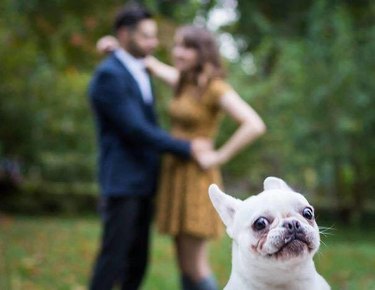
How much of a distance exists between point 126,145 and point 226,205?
203 centimetres

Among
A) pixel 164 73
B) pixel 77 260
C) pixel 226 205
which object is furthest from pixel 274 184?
pixel 77 260

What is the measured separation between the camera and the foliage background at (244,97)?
7.87 metres

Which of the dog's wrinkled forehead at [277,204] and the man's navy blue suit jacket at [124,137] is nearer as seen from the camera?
the dog's wrinkled forehead at [277,204]

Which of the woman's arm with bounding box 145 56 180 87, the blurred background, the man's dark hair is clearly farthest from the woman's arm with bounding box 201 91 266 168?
the blurred background

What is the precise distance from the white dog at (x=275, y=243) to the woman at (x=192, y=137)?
6.62 ft

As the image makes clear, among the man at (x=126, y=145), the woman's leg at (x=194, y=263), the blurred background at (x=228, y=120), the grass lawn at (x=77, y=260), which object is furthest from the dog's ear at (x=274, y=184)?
the blurred background at (x=228, y=120)

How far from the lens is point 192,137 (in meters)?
4.29

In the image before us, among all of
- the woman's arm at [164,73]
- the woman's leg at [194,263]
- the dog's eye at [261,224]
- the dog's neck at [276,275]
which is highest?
the woman's arm at [164,73]

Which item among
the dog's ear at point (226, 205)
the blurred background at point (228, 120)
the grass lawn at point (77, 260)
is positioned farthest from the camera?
the blurred background at point (228, 120)

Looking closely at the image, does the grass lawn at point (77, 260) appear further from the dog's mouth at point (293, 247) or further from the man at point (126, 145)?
the dog's mouth at point (293, 247)

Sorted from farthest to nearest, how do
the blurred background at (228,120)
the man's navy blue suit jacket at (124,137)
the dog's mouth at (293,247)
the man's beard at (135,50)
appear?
1. the blurred background at (228,120)
2. the man's beard at (135,50)
3. the man's navy blue suit jacket at (124,137)
4. the dog's mouth at (293,247)

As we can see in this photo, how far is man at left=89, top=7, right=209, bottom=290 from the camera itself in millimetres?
4086

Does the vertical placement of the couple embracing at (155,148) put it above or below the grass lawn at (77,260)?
above

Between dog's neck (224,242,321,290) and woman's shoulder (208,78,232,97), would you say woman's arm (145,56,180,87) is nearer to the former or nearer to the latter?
woman's shoulder (208,78,232,97)
